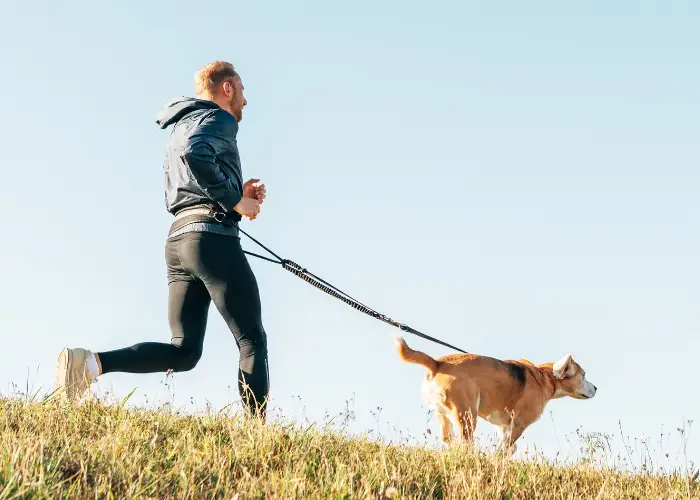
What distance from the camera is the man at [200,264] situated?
17.8 feet

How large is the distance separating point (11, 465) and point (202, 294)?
2637mm

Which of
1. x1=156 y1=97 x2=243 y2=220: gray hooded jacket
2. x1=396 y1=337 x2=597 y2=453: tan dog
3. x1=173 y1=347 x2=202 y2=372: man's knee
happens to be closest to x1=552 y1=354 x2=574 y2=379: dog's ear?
x1=396 y1=337 x2=597 y2=453: tan dog

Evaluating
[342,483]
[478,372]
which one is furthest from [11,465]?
[478,372]

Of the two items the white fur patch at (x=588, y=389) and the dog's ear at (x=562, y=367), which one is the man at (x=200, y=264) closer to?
the dog's ear at (x=562, y=367)

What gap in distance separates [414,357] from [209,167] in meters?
3.51

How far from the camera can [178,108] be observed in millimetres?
5816

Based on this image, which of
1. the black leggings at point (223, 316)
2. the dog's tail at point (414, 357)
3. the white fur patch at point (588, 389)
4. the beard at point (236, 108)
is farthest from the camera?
the white fur patch at point (588, 389)

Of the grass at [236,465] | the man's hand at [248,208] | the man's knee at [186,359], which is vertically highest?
the man's hand at [248,208]

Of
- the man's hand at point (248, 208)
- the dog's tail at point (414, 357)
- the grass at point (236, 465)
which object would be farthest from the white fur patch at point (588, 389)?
the man's hand at point (248, 208)

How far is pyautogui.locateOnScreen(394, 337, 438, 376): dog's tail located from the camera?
7984 millimetres

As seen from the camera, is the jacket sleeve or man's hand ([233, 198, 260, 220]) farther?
man's hand ([233, 198, 260, 220])

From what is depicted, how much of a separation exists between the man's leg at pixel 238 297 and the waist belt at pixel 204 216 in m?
0.11

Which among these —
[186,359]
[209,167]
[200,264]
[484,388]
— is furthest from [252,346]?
[484,388]

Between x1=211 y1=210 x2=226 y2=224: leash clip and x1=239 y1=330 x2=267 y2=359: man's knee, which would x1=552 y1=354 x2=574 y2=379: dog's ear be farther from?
x1=211 y1=210 x2=226 y2=224: leash clip
